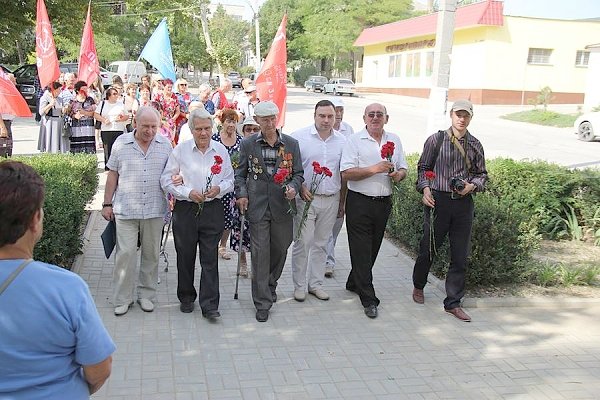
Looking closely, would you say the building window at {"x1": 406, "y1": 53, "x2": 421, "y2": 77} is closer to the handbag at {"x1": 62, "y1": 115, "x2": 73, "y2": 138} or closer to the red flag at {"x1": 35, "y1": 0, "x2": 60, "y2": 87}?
A: the handbag at {"x1": 62, "y1": 115, "x2": 73, "y2": 138}

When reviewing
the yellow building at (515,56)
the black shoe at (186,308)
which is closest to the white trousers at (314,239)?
the black shoe at (186,308)

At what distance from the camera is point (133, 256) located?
16.7ft

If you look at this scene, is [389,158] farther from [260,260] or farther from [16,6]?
[16,6]

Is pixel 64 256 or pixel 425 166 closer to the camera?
pixel 425 166

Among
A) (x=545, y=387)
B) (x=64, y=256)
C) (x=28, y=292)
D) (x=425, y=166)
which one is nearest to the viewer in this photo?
(x=28, y=292)

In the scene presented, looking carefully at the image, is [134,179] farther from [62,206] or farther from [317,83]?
[317,83]

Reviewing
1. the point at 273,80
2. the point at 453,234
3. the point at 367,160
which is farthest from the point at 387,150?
the point at 273,80

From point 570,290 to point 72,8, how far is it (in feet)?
76.1

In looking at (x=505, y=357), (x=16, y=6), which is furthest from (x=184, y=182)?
(x=16, y=6)

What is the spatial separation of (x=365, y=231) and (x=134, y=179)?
2125 millimetres

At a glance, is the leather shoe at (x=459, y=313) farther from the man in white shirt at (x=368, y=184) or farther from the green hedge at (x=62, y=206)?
the green hedge at (x=62, y=206)

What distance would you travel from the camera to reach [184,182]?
5.00m

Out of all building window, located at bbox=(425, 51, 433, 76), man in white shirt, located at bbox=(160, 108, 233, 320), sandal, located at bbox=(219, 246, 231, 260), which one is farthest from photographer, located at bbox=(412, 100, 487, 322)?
building window, located at bbox=(425, 51, 433, 76)

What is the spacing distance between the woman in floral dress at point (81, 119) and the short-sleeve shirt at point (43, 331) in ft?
30.1
